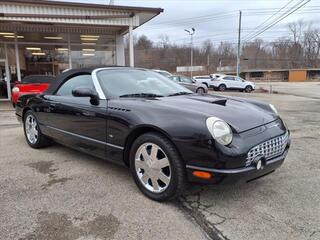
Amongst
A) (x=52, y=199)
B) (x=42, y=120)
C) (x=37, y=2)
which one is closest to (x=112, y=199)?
(x=52, y=199)

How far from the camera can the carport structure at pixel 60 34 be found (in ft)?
41.2

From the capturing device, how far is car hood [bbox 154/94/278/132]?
315 centimetres

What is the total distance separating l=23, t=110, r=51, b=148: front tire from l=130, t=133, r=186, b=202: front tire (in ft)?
8.27

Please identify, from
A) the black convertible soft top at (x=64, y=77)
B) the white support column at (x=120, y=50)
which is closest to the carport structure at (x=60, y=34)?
the white support column at (x=120, y=50)

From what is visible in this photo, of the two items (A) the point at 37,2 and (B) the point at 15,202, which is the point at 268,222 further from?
(A) the point at 37,2

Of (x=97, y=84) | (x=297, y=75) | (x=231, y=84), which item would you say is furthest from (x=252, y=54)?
(x=97, y=84)

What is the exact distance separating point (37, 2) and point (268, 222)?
12.2 meters

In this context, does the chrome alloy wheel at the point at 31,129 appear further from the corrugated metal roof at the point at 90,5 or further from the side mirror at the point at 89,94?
the corrugated metal roof at the point at 90,5

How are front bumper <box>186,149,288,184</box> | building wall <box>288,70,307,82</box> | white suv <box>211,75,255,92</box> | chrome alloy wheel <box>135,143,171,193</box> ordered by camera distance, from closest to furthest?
1. front bumper <box>186,149,288,184</box>
2. chrome alloy wheel <box>135,143,171,193</box>
3. white suv <box>211,75,255,92</box>
4. building wall <box>288,70,307,82</box>

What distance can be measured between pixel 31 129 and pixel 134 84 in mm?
2477

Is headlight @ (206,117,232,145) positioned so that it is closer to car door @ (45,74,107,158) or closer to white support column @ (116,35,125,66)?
car door @ (45,74,107,158)

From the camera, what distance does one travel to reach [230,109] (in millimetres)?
3432

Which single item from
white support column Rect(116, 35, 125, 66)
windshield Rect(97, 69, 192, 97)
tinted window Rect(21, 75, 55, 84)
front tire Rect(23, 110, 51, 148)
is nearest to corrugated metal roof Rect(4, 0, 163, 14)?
tinted window Rect(21, 75, 55, 84)

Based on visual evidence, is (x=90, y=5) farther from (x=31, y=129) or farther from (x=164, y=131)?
(x=164, y=131)
